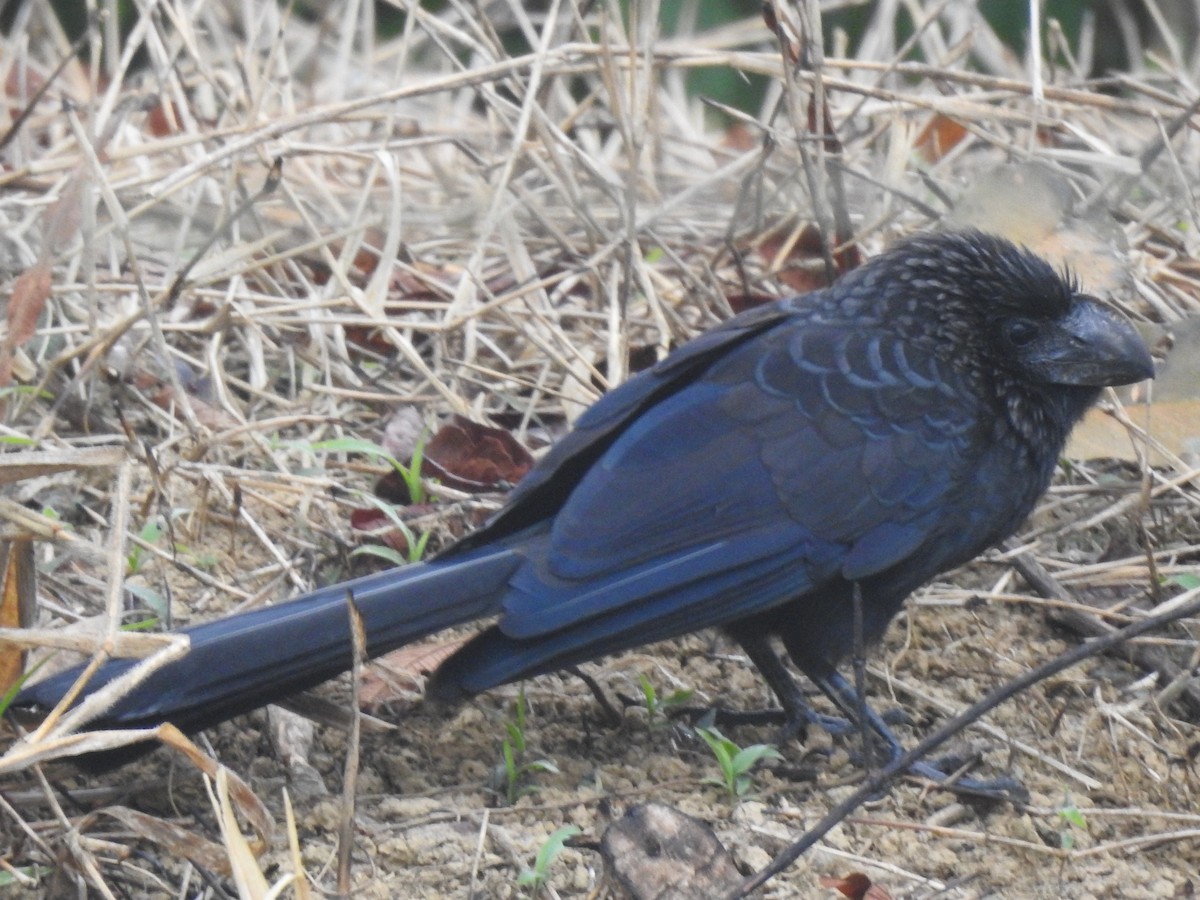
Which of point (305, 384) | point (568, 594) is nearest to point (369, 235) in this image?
point (305, 384)

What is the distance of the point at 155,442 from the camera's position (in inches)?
138

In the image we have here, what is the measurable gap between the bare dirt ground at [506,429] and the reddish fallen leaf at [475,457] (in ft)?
0.15

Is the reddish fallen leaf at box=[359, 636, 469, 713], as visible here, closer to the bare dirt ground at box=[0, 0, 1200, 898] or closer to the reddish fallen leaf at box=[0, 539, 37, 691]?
the bare dirt ground at box=[0, 0, 1200, 898]

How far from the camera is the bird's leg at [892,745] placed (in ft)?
8.59

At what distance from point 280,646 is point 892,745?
114 centimetres

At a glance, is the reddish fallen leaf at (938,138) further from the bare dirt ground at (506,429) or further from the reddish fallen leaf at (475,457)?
the reddish fallen leaf at (475,457)

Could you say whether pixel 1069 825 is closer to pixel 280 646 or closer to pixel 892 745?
pixel 892 745

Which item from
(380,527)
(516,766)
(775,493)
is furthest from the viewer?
(380,527)

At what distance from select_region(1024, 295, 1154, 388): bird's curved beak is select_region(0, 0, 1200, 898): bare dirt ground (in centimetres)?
29

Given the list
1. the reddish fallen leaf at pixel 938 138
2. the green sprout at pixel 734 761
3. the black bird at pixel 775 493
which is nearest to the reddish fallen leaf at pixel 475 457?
the black bird at pixel 775 493

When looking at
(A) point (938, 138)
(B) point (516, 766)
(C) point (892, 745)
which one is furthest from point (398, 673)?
(A) point (938, 138)

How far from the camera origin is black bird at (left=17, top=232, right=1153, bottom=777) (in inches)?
102

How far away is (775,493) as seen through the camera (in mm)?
2838

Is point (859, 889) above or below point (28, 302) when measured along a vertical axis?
below
